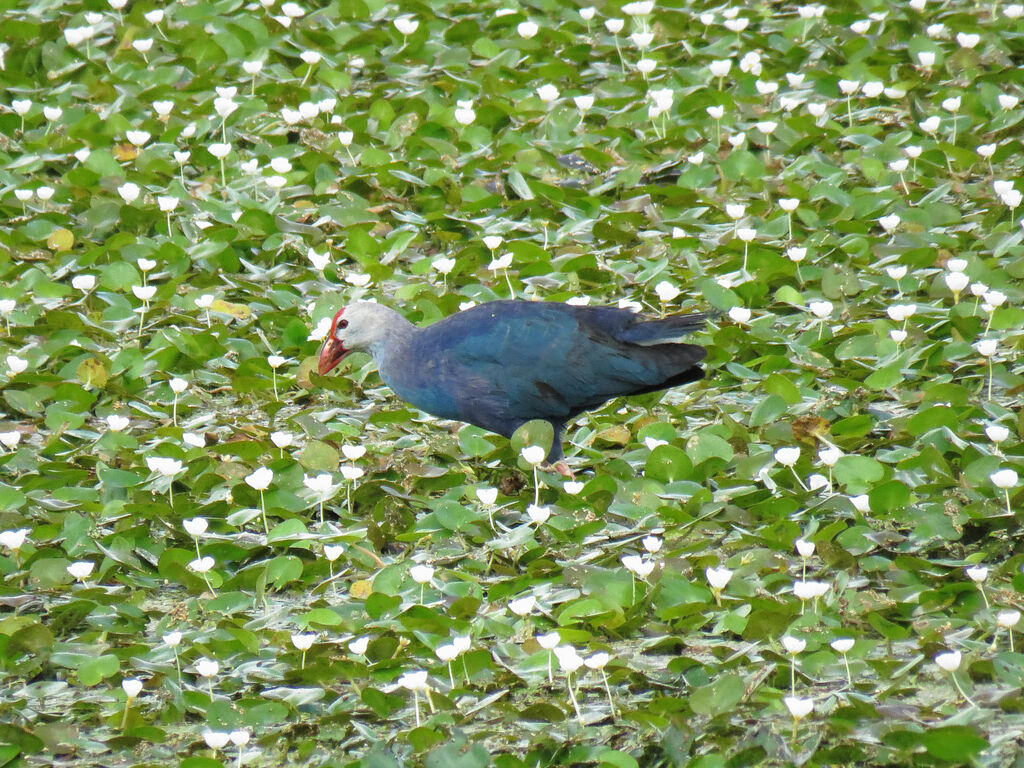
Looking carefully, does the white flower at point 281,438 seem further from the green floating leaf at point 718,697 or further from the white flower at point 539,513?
the green floating leaf at point 718,697

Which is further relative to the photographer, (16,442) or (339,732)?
(16,442)

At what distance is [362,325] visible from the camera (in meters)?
5.23

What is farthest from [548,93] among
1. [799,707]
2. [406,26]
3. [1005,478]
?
[799,707]

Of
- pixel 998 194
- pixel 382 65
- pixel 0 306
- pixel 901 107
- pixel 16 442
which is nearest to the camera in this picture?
pixel 16 442

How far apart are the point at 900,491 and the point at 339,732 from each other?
1860 millimetres

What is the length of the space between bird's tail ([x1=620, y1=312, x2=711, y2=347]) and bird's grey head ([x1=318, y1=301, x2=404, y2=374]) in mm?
900

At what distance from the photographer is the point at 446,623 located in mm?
4004

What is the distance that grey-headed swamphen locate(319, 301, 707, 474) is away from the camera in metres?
4.88

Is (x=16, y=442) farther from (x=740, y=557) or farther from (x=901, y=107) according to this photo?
(x=901, y=107)

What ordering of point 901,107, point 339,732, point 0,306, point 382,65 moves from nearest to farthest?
point 339,732
point 0,306
point 901,107
point 382,65

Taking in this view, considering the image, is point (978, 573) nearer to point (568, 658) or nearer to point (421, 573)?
point (568, 658)

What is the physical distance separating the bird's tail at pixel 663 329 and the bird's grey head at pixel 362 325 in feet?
2.95

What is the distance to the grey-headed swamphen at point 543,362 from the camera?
4883mm

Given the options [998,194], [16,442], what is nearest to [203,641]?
[16,442]
